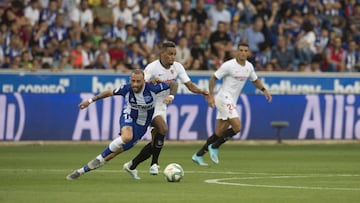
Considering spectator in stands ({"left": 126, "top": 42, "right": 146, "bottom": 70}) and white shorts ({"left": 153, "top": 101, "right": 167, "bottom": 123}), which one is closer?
white shorts ({"left": 153, "top": 101, "right": 167, "bottom": 123})

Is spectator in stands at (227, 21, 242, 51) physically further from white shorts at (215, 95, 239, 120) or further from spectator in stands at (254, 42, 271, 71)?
white shorts at (215, 95, 239, 120)

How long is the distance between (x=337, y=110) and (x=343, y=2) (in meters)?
6.62

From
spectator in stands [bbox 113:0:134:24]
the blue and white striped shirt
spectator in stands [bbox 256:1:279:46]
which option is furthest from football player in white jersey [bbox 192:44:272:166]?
spectator in stands [bbox 256:1:279:46]

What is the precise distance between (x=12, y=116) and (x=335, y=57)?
10969 mm

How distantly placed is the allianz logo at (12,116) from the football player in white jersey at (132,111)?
10.8 metres

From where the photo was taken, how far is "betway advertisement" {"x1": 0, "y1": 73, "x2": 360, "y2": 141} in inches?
1118

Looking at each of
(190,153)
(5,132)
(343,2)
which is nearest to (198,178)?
(190,153)

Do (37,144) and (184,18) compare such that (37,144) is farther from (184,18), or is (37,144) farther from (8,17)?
(184,18)

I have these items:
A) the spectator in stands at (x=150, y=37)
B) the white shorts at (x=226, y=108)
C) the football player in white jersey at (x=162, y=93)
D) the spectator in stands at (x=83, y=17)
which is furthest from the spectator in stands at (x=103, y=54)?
the football player in white jersey at (x=162, y=93)

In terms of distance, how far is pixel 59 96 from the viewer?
28.7 m

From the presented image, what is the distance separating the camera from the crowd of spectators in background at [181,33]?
29422mm

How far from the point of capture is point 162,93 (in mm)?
19125

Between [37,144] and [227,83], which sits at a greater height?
[227,83]

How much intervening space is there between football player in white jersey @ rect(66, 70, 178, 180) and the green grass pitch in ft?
1.57
